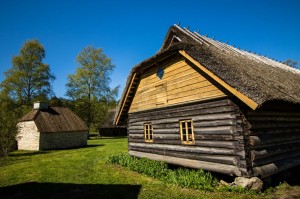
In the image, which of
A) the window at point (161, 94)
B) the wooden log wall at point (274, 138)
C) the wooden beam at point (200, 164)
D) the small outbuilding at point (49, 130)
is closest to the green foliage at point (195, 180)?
the wooden beam at point (200, 164)

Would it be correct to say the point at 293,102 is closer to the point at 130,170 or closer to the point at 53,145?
the point at 130,170

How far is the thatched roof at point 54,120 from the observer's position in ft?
85.1

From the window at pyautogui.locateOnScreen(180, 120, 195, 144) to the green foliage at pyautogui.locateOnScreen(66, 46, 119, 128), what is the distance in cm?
3083

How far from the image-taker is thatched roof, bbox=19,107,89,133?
85.1ft

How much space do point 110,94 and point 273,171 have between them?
1400 inches

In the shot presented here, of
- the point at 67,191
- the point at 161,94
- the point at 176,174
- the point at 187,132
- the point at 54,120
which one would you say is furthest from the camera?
the point at 54,120

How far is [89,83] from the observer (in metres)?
39.7

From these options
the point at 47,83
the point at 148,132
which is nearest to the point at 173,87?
the point at 148,132

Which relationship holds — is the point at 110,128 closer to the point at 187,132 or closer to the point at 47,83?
the point at 47,83

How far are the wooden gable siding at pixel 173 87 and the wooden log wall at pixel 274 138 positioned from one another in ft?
6.24

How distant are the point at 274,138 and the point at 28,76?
35.3 meters

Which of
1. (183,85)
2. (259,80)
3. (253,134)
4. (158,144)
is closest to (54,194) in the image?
(158,144)

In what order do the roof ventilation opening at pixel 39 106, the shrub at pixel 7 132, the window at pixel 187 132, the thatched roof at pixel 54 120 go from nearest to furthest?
1. the window at pixel 187 132
2. the shrub at pixel 7 132
3. the thatched roof at pixel 54 120
4. the roof ventilation opening at pixel 39 106

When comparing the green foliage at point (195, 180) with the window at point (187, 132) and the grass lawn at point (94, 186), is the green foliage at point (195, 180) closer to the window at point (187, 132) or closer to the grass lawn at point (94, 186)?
the grass lawn at point (94, 186)
